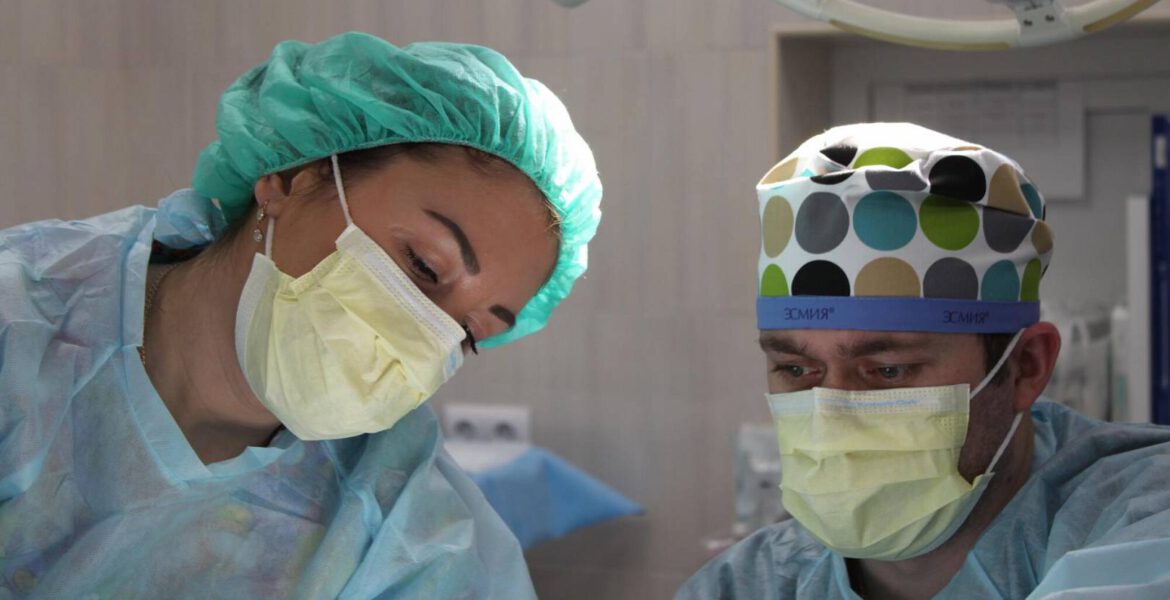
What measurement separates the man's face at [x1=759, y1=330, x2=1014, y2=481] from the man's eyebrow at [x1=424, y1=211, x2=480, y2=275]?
39 centimetres

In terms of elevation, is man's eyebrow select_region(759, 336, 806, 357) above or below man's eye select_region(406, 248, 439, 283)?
below

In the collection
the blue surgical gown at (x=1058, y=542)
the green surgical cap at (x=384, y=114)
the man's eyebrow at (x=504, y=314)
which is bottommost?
the blue surgical gown at (x=1058, y=542)

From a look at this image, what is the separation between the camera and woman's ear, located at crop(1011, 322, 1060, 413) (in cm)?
153

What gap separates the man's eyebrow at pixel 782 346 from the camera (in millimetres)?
1504

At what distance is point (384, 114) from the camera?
1.46 meters

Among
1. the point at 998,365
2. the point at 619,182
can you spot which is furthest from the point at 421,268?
the point at 619,182

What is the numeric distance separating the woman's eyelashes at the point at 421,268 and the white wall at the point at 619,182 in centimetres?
134

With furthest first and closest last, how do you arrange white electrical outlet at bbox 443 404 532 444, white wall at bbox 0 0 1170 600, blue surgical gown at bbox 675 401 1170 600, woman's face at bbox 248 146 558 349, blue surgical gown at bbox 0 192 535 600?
white electrical outlet at bbox 443 404 532 444, white wall at bbox 0 0 1170 600, woman's face at bbox 248 146 558 349, blue surgical gown at bbox 0 192 535 600, blue surgical gown at bbox 675 401 1170 600

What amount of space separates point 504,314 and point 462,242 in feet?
0.41

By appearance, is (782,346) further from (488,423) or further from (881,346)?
(488,423)

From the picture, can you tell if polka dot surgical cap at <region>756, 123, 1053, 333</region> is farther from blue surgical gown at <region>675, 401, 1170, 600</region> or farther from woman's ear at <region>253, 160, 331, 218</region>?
woman's ear at <region>253, 160, 331, 218</region>

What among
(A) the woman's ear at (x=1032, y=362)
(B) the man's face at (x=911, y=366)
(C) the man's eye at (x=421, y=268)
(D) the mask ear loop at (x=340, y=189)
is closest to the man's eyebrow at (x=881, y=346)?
(B) the man's face at (x=911, y=366)

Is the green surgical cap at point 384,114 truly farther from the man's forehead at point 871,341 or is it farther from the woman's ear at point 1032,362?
the woman's ear at point 1032,362

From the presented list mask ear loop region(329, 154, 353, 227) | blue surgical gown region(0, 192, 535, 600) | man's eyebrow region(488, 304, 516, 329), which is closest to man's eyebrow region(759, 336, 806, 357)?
man's eyebrow region(488, 304, 516, 329)
